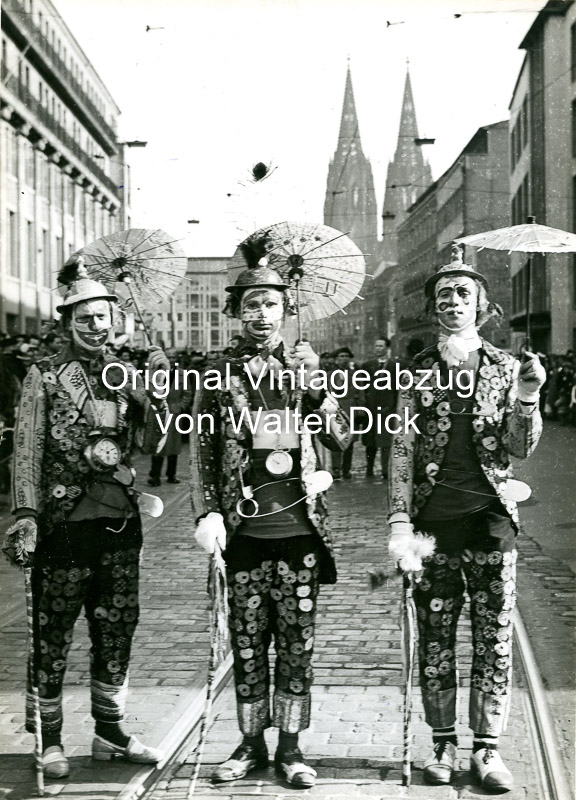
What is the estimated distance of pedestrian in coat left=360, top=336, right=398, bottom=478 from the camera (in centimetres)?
1260

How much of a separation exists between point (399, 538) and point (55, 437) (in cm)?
153

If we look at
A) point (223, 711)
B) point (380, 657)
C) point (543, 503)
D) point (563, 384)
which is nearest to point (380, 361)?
point (543, 503)

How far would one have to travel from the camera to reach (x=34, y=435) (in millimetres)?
4215

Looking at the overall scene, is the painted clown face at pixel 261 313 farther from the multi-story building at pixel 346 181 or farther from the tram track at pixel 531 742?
the tram track at pixel 531 742

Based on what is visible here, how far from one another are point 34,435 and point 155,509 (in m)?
0.63

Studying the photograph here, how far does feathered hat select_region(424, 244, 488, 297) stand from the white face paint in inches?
56.2

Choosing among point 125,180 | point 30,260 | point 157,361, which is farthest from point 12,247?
point 157,361

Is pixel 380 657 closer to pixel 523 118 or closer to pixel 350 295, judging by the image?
pixel 350 295

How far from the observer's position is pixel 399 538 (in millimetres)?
4090

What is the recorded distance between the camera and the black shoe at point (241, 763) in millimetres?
4047

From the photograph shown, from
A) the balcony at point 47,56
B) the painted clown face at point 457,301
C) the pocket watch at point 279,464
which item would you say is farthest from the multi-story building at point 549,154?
the balcony at point 47,56

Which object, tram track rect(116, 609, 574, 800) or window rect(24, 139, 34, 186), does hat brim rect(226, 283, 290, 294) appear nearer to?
tram track rect(116, 609, 574, 800)

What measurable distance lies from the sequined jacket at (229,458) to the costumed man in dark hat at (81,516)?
251 millimetres

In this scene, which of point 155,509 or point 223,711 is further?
point 223,711
